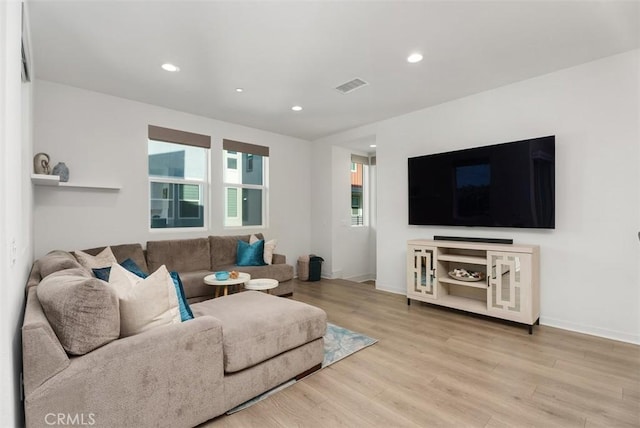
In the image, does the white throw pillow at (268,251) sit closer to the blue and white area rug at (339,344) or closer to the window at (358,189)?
the blue and white area rug at (339,344)

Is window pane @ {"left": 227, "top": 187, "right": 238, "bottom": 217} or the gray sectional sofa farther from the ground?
window pane @ {"left": 227, "top": 187, "right": 238, "bottom": 217}

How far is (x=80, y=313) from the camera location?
1.35m

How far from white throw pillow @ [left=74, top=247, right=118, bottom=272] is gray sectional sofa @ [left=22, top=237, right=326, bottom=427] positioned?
0.84 metres

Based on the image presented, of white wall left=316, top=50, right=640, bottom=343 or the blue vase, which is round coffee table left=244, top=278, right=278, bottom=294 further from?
white wall left=316, top=50, right=640, bottom=343

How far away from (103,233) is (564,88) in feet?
17.5

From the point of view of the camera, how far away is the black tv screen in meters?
3.11

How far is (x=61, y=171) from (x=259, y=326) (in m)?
2.94

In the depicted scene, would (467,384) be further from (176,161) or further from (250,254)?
(176,161)

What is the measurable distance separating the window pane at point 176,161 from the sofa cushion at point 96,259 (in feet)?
4.21

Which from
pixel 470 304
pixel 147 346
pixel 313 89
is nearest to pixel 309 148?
pixel 313 89

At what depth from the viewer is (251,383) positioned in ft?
6.18

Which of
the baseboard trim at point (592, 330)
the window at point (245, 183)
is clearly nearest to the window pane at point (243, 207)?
the window at point (245, 183)

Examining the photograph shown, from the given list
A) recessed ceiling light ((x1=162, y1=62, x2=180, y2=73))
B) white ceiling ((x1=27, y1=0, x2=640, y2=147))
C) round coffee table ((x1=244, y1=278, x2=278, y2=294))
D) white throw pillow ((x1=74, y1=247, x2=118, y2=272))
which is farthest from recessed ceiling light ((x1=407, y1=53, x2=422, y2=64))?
white throw pillow ((x1=74, y1=247, x2=118, y2=272))

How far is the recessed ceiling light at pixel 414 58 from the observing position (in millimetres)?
2748
